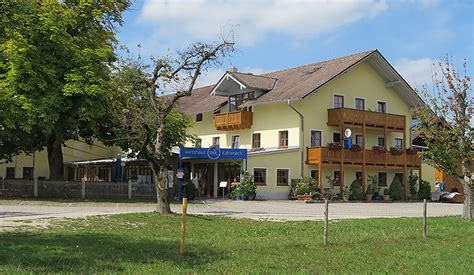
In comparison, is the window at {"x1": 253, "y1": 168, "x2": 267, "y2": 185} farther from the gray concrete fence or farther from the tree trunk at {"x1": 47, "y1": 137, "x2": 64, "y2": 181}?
the tree trunk at {"x1": 47, "y1": 137, "x2": 64, "y2": 181}

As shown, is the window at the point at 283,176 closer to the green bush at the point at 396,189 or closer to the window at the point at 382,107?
the green bush at the point at 396,189

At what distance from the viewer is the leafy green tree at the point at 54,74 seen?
26812 mm

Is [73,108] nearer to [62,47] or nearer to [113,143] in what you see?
[62,47]

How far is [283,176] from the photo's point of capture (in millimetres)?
39188

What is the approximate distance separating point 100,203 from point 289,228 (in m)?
13.3

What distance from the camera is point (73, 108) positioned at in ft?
94.0

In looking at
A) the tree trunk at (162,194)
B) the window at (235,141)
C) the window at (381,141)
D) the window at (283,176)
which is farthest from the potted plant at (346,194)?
the tree trunk at (162,194)

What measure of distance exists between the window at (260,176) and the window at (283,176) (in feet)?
3.87

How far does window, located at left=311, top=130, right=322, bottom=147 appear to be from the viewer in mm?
40772

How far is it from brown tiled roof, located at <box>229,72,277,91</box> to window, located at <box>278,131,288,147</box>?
3.93m

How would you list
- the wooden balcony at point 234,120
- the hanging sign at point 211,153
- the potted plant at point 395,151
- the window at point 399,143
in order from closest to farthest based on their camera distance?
1. the hanging sign at point 211,153
2. the wooden balcony at point 234,120
3. the potted plant at point 395,151
4. the window at point 399,143

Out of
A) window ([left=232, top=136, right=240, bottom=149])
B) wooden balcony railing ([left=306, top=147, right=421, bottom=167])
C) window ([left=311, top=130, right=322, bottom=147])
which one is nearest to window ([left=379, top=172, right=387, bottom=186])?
wooden balcony railing ([left=306, top=147, right=421, bottom=167])

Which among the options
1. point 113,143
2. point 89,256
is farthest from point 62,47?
point 89,256

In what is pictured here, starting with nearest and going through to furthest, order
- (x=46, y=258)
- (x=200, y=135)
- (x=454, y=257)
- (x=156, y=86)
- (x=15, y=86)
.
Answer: (x=46, y=258)
(x=454, y=257)
(x=156, y=86)
(x=15, y=86)
(x=200, y=135)
